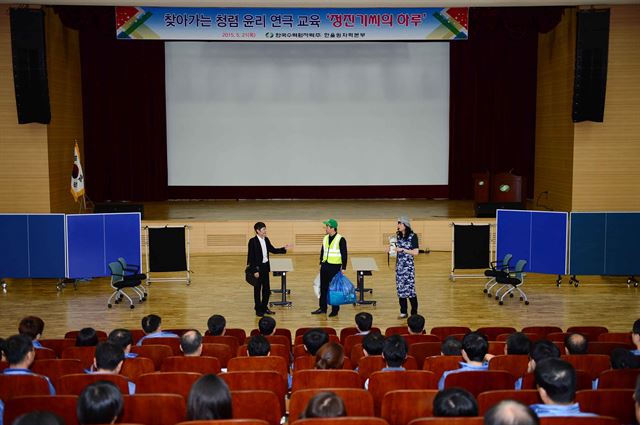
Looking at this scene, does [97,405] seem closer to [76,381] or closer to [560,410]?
[76,381]

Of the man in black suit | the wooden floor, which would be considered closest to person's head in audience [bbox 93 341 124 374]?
the wooden floor

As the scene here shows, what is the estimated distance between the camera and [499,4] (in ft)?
50.2

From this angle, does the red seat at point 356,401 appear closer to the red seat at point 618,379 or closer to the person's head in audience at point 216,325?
the red seat at point 618,379

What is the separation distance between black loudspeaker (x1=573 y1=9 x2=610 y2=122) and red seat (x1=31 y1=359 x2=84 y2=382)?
38.6ft

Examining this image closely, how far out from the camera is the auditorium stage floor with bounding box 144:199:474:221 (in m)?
18.1

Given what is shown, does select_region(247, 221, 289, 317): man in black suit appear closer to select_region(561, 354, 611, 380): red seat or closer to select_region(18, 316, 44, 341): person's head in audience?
select_region(18, 316, 44, 341): person's head in audience

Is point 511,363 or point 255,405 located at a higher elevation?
point 255,405

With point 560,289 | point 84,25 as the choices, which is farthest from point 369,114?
point 560,289

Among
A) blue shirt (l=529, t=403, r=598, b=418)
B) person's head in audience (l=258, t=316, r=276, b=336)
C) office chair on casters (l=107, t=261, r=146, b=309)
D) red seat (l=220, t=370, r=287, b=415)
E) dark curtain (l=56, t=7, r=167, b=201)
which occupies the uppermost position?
dark curtain (l=56, t=7, r=167, b=201)

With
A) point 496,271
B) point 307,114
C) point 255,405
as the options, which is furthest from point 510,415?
point 307,114

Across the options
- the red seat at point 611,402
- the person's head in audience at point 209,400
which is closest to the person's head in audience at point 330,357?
the red seat at point 611,402

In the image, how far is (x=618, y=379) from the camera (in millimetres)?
5305

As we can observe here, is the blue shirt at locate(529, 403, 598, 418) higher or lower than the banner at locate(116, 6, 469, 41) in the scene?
lower

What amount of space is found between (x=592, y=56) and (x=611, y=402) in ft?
37.9
